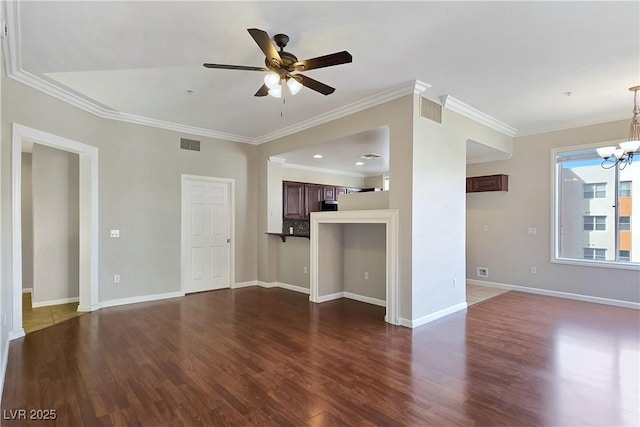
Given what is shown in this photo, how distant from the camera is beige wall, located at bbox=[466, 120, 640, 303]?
525 centimetres

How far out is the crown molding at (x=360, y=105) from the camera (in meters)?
3.98

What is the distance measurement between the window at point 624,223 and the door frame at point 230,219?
6450 mm

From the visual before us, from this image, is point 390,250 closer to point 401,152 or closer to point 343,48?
point 401,152

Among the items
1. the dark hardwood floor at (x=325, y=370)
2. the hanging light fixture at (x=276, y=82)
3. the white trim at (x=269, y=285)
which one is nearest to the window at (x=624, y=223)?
the dark hardwood floor at (x=325, y=370)

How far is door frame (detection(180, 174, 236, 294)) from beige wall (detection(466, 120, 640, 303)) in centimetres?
475

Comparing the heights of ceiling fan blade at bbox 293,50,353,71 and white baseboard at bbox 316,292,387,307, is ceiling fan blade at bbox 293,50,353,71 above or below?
above

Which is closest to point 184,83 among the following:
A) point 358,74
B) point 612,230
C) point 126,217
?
point 358,74

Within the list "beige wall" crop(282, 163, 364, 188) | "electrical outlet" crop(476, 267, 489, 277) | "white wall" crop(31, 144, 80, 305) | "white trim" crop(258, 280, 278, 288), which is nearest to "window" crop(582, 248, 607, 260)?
"electrical outlet" crop(476, 267, 489, 277)

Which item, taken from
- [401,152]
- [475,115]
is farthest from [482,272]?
[401,152]

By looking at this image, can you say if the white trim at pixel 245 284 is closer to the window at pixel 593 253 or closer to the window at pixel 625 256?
the window at pixel 593 253

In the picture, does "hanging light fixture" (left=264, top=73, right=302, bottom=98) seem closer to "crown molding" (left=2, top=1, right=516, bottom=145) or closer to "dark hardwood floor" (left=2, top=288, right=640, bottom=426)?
"crown molding" (left=2, top=1, right=516, bottom=145)

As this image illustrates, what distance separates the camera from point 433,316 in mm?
4387

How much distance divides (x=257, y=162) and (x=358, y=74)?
352cm

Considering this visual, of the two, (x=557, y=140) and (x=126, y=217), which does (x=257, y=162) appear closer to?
(x=126, y=217)
